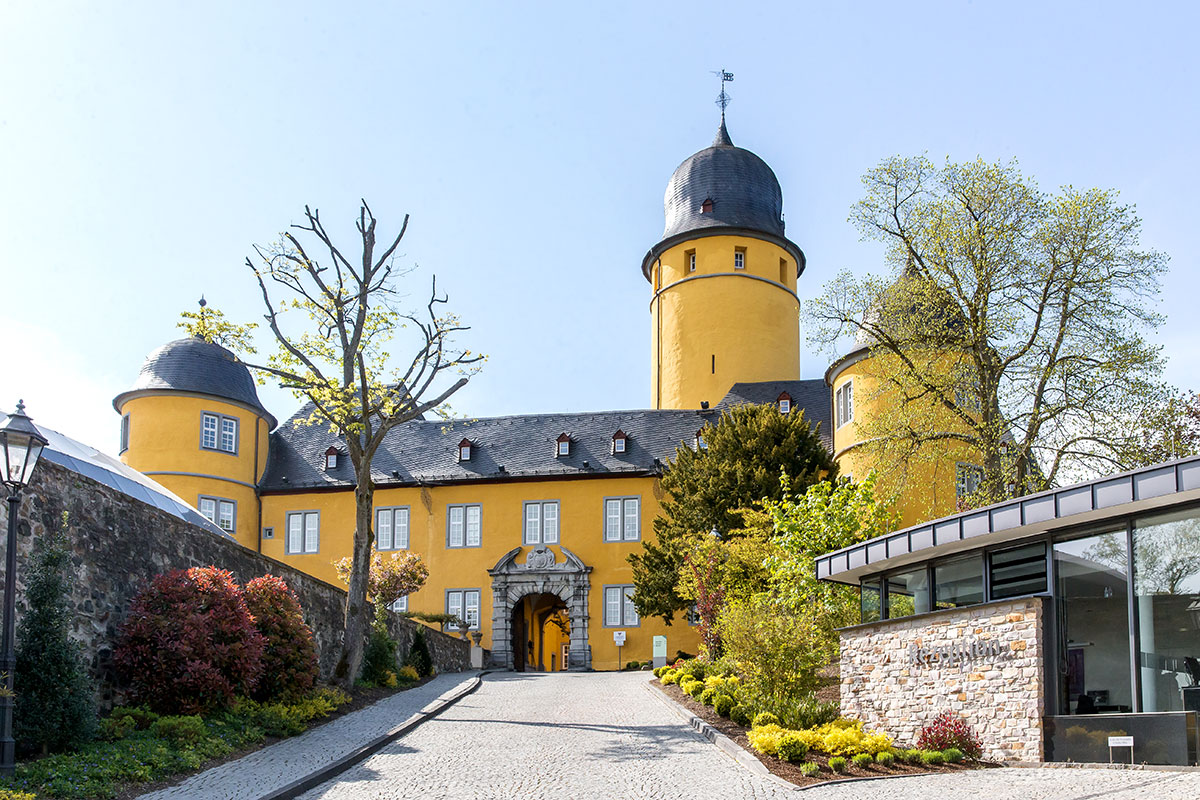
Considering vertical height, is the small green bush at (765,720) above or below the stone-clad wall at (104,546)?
below

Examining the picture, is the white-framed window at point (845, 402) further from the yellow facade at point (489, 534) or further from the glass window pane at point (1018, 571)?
the glass window pane at point (1018, 571)

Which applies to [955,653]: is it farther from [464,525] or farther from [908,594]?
[464,525]

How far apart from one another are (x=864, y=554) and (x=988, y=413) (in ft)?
24.5

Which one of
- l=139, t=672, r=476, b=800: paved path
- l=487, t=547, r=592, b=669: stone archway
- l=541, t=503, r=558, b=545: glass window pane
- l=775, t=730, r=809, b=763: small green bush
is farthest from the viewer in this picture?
l=541, t=503, r=558, b=545: glass window pane

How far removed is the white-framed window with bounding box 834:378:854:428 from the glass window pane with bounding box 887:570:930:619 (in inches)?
620

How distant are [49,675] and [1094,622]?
10647 millimetres

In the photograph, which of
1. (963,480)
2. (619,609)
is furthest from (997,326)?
(619,609)

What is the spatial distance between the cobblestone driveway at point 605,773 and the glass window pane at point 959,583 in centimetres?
248

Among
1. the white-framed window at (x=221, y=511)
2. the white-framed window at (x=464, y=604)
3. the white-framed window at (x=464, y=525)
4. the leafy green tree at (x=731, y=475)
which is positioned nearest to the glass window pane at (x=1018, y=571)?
the leafy green tree at (x=731, y=475)

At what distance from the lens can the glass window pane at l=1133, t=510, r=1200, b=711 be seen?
459 inches

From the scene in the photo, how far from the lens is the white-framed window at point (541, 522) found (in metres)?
40.1

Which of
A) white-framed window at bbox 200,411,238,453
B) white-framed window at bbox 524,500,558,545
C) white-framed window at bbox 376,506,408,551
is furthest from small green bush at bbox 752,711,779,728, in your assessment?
white-framed window at bbox 200,411,238,453

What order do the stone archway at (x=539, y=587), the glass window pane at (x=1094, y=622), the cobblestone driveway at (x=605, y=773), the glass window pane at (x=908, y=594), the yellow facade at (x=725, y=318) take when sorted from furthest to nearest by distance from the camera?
1. the yellow facade at (x=725, y=318)
2. the stone archway at (x=539, y=587)
3. the glass window pane at (x=908, y=594)
4. the glass window pane at (x=1094, y=622)
5. the cobblestone driveway at (x=605, y=773)

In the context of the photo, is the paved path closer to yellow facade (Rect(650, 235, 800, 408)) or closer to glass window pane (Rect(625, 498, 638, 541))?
glass window pane (Rect(625, 498, 638, 541))
